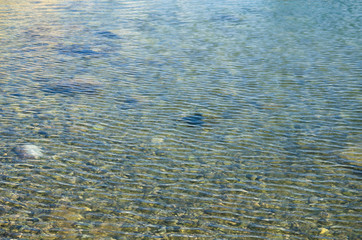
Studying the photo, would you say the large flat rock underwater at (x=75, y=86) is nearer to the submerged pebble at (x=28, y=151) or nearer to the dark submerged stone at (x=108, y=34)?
the submerged pebble at (x=28, y=151)

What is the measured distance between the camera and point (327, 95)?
9656 millimetres

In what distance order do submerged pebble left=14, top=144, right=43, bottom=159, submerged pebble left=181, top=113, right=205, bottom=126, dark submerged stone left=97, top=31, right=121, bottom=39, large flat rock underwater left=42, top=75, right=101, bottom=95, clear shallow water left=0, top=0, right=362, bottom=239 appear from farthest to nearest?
dark submerged stone left=97, top=31, right=121, bottom=39
large flat rock underwater left=42, top=75, right=101, bottom=95
submerged pebble left=181, top=113, right=205, bottom=126
submerged pebble left=14, top=144, right=43, bottom=159
clear shallow water left=0, top=0, right=362, bottom=239

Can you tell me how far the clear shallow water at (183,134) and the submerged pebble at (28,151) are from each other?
0.09m

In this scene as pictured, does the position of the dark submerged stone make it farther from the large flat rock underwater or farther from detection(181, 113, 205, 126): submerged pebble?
detection(181, 113, 205, 126): submerged pebble

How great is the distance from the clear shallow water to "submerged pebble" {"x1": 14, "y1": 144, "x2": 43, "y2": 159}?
9 centimetres

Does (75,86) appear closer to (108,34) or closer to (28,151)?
(28,151)

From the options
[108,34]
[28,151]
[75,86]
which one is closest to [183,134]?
[28,151]

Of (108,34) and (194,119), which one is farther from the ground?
(194,119)

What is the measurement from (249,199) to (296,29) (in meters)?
11.8

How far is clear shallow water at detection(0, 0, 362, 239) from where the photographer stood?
5496 millimetres

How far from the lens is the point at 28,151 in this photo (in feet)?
23.7

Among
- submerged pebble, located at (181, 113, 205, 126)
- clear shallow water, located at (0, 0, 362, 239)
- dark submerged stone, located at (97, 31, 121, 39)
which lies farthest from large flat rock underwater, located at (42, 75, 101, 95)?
dark submerged stone, located at (97, 31, 121, 39)

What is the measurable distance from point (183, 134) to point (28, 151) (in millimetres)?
2864

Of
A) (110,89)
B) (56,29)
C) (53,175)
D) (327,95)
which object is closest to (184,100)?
(110,89)
